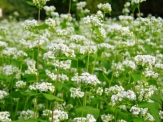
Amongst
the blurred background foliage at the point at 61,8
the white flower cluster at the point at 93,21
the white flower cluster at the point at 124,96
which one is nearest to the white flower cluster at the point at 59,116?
the white flower cluster at the point at 124,96

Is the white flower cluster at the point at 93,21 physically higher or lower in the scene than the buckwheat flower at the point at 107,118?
higher

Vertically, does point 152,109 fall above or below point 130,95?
below

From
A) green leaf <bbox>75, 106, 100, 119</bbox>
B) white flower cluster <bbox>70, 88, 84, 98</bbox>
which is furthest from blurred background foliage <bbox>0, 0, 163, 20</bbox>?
white flower cluster <bbox>70, 88, 84, 98</bbox>

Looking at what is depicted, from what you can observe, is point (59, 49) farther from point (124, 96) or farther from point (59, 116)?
point (124, 96)

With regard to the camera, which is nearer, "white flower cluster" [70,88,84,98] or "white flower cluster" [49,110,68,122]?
"white flower cluster" [49,110,68,122]

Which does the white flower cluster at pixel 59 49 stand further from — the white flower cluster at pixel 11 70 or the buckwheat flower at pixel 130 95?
the white flower cluster at pixel 11 70

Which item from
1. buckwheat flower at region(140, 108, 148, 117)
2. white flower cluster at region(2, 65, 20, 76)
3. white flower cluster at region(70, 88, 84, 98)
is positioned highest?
white flower cluster at region(70, 88, 84, 98)

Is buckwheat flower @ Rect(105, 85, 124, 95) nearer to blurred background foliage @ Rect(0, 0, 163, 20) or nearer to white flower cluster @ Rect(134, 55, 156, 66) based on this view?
white flower cluster @ Rect(134, 55, 156, 66)

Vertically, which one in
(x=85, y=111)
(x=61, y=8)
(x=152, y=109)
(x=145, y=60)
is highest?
(x=145, y=60)

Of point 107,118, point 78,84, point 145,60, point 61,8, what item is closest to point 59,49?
point 78,84

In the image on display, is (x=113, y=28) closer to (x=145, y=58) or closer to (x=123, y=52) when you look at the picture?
(x=123, y=52)

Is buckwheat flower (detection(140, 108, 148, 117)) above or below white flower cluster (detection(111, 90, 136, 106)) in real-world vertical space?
below
